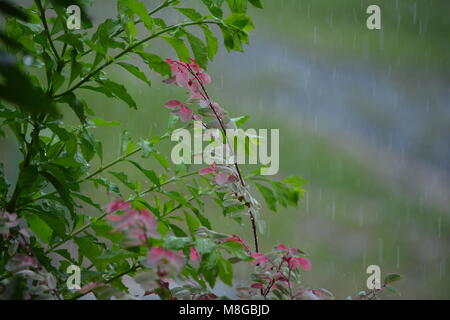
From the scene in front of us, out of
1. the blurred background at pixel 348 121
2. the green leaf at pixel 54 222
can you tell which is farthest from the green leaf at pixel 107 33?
the blurred background at pixel 348 121

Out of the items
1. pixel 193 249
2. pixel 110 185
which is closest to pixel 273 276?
pixel 193 249

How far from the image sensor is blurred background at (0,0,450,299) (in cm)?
309

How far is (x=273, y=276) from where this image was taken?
0.64m

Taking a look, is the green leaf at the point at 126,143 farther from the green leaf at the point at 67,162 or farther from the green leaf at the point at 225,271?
the green leaf at the point at 225,271

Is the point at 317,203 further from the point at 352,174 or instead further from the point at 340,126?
the point at 340,126

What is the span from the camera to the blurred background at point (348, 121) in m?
3.09

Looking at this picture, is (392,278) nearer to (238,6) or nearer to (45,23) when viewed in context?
(238,6)

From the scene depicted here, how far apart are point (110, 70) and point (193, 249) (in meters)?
2.73

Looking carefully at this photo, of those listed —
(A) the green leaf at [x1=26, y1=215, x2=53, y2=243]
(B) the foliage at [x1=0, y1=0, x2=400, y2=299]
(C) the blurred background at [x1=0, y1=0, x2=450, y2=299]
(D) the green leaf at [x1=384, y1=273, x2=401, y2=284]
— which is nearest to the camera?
(B) the foliage at [x1=0, y1=0, x2=400, y2=299]

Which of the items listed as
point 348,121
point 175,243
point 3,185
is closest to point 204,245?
point 175,243

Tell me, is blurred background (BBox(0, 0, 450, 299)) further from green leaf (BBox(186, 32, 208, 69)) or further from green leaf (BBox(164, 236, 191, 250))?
green leaf (BBox(164, 236, 191, 250))

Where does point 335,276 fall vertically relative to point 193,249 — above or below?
below

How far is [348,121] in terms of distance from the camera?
347 centimetres

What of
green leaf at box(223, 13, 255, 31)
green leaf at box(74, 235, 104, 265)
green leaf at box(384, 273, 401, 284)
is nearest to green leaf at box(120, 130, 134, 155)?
green leaf at box(74, 235, 104, 265)
